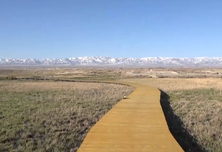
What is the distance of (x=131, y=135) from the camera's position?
9.40m

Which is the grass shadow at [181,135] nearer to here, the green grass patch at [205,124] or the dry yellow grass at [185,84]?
the green grass patch at [205,124]

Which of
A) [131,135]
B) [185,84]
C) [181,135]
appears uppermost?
[131,135]

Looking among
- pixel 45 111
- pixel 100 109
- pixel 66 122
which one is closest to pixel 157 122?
pixel 66 122

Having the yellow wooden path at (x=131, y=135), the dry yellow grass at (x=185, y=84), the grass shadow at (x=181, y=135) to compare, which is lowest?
the grass shadow at (x=181, y=135)

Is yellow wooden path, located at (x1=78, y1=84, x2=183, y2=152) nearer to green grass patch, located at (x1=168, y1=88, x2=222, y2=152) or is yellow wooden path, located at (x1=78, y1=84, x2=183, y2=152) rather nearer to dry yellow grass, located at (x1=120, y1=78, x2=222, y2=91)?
green grass patch, located at (x1=168, y1=88, x2=222, y2=152)

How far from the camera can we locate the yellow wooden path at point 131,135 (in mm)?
8031

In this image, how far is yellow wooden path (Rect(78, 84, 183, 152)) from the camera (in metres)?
8.03

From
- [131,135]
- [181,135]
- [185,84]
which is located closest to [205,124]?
[181,135]

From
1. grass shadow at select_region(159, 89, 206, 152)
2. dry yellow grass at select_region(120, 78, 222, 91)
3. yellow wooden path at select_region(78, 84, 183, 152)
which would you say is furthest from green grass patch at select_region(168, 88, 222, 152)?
dry yellow grass at select_region(120, 78, 222, 91)

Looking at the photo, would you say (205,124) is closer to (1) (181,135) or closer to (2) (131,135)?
(1) (181,135)

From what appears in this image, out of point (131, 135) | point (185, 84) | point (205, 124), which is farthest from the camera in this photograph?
point (185, 84)

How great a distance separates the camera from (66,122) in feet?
43.4

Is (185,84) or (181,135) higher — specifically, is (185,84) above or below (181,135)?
above

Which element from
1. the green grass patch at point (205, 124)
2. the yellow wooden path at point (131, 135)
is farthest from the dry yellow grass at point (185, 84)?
the yellow wooden path at point (131, 135)
